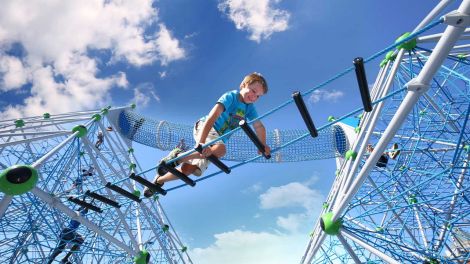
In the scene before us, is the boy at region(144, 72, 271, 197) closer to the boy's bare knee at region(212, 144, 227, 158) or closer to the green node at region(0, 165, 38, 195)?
the boy's bare knee at region(212, 144, 227, 158)

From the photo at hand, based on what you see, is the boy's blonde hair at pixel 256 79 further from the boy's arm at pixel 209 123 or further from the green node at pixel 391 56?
the green node at pixel 391 56

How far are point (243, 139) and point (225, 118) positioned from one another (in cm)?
652

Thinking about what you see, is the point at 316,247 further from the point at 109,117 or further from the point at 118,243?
the point at 109,117

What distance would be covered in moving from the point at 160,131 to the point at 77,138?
5.23 metres

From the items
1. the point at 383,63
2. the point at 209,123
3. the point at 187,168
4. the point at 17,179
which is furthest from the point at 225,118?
the point at 17,179

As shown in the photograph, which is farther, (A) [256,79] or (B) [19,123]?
(B) [19,123]

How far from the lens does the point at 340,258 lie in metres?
10.3

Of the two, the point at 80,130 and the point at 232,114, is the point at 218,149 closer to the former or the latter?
the point at 232,114

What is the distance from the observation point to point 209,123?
502 cm

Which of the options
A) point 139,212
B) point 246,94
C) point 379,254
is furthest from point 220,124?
point 139,212

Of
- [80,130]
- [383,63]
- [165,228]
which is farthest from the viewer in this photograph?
[165,228]

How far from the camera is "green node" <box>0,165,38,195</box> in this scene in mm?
5559

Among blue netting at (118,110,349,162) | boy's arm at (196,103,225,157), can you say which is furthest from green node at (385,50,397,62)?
blue netting at (118,110,349,162)

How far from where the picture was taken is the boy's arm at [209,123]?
4.92 metres
